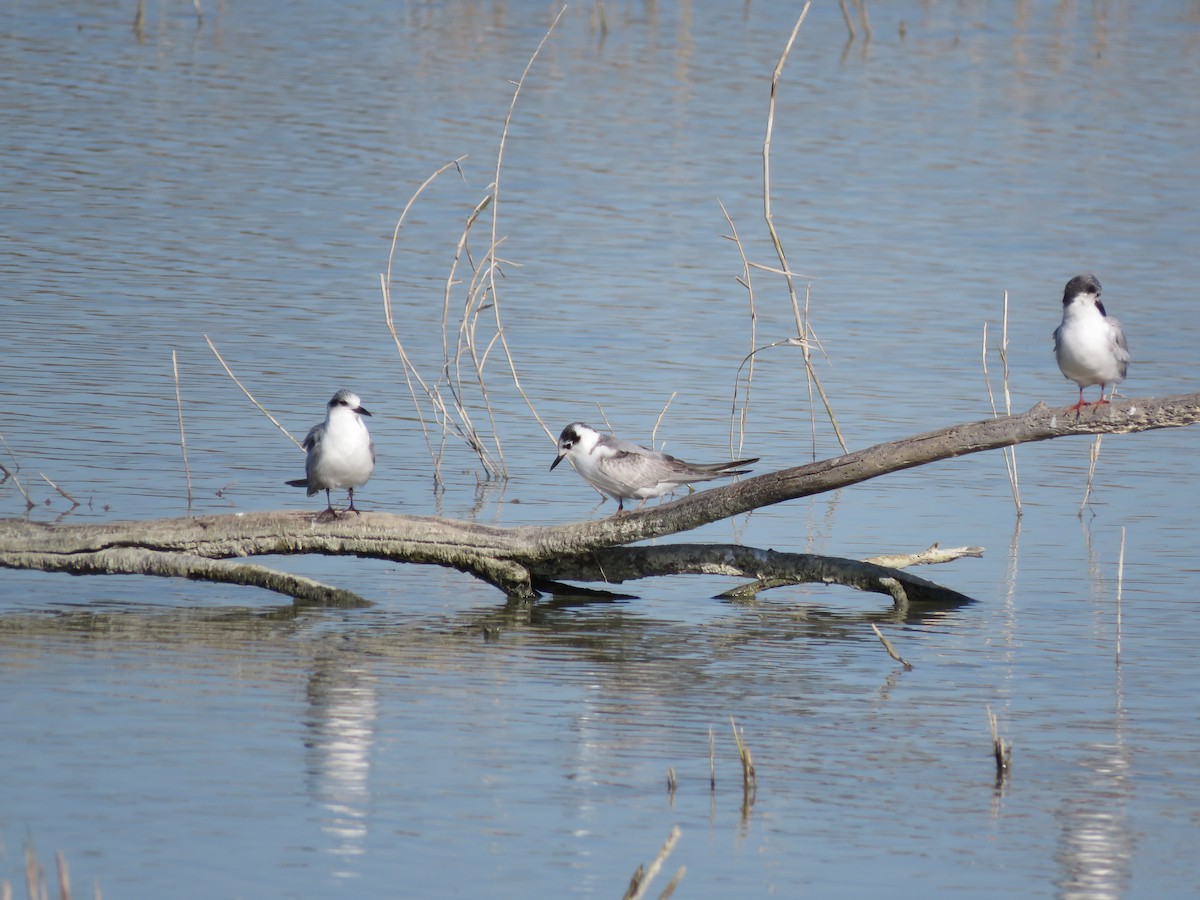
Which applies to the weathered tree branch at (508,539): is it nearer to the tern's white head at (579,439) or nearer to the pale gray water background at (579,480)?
the pale gray water background at (579,480)

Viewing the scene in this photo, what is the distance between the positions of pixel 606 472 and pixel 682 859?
4.55 meters

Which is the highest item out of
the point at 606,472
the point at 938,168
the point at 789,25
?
the point at 789,25

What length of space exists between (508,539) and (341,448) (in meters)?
0.99

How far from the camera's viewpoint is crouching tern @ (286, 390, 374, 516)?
10.4m

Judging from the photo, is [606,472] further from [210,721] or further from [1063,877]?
[1063,877]

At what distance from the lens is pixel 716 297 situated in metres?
20.4

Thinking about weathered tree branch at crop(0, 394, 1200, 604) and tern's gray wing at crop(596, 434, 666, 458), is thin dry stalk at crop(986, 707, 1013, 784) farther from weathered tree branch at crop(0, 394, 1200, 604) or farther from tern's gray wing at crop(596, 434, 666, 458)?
tern's gray wing at crop(596, 434, 666, 458)

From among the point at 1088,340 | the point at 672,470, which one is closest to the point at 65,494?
the point at 672,470

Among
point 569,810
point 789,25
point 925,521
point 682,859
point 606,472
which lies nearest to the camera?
point 682,859

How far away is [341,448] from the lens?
1034cm

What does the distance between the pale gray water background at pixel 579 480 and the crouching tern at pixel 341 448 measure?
0.76 m

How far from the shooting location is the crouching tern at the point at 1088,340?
1036 centimetres

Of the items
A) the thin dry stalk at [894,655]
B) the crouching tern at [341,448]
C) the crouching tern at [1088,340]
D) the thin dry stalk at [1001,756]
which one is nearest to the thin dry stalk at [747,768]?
the thin dry stalk at [1001,756]

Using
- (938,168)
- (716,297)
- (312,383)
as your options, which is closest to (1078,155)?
(938,168)
